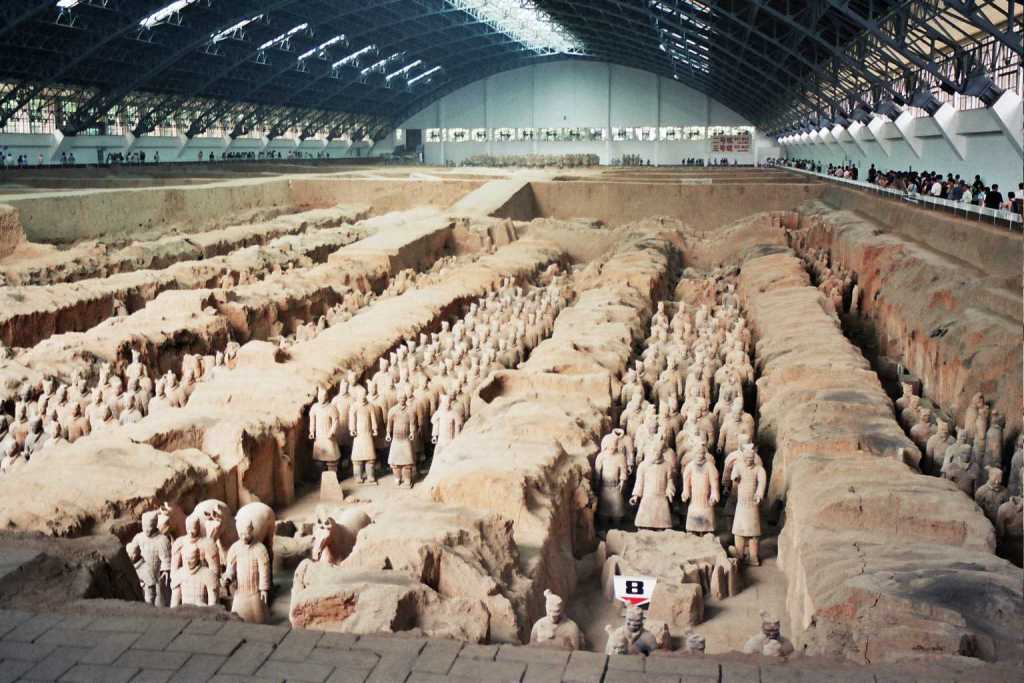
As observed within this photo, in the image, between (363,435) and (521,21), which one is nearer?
(363,435)

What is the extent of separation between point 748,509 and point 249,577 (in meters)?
3.35

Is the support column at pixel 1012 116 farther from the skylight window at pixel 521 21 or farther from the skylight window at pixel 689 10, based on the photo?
the skylight window at pixel 521 21

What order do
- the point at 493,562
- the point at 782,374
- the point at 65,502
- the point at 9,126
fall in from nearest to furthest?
the point at 493,562
the point at 65,502
the point at 782,374
the point at 9,126

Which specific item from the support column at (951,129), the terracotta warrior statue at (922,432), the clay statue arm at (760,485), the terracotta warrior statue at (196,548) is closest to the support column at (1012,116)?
the support column at (951,129)

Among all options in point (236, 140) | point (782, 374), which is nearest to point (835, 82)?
point (782, 374)

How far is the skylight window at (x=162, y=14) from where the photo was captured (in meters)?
30.0

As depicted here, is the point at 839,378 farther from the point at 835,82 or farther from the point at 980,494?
the point at 835,82

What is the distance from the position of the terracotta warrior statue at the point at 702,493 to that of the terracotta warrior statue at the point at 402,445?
248 centimetres

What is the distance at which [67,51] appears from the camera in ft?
98.8

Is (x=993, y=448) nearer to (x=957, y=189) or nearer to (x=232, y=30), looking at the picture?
(x=957, y=189)

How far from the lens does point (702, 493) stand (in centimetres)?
742

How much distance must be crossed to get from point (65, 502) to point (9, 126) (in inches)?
1251

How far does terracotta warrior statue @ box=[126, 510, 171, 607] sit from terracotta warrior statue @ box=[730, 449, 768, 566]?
367cm

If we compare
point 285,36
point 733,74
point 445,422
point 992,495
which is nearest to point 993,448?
point 992,495
